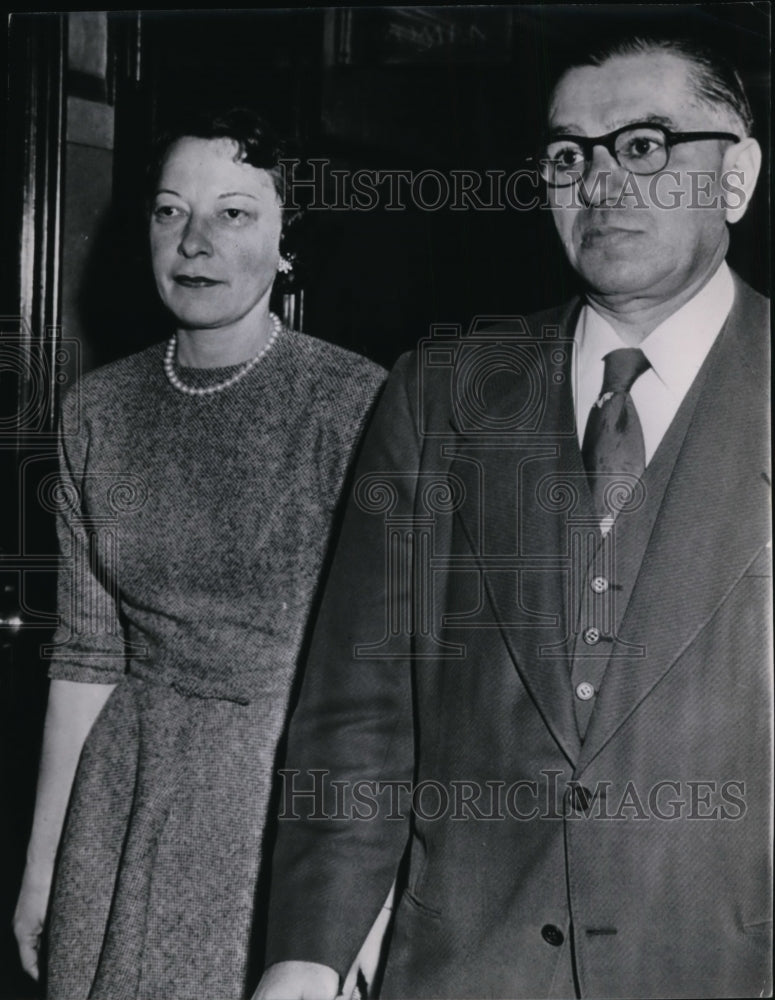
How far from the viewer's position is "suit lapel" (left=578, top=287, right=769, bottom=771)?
1.23 m

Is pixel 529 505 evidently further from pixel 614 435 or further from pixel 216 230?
pixel 216 230

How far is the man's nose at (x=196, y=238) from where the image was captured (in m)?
1.46

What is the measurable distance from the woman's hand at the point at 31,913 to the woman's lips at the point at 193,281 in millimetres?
841

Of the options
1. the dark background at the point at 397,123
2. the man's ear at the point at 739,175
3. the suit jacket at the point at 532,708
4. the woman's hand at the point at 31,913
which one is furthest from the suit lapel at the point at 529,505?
the woman's hand at the point at 31,913

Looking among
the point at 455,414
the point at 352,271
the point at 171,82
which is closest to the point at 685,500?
the point at 455,414

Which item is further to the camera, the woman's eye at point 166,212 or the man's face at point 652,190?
the woman's eye at point 166,212

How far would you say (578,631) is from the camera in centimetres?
128

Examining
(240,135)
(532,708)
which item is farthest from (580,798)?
(240,135)

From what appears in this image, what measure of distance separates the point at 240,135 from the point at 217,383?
335 millimetres

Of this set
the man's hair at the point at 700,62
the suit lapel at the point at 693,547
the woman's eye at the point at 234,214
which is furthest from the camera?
the woman's eye at the point at 234,214

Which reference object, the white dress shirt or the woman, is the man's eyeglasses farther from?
the woman

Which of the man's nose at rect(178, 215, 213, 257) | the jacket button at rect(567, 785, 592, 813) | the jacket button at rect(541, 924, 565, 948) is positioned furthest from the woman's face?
the jacket button at rect(541, 924, 565, 948)

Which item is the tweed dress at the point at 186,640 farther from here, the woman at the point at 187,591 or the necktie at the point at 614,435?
the necktie at the point at 614,435

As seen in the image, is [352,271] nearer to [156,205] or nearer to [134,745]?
[156,205]
